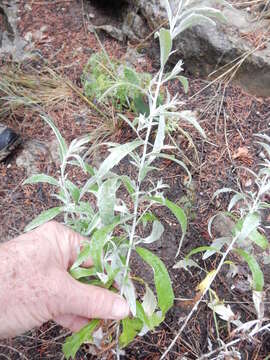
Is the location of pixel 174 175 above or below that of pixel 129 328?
Result: below

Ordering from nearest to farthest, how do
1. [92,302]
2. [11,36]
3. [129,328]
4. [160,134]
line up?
[160,134] < [92,302] < [129,328] < [11,36]

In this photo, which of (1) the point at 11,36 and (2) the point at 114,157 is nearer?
(2) the point at 114,157

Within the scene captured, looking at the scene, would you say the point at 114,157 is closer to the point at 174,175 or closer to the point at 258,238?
the point at 258,238

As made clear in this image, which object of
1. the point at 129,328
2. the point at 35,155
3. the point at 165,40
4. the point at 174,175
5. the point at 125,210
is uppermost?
the point at 165,40

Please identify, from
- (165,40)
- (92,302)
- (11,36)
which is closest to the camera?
(165,40)

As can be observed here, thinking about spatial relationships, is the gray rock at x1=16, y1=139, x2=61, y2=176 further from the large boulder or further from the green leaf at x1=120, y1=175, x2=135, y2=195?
the green leaf at x1=120, y1=175, x2=135, y2=195

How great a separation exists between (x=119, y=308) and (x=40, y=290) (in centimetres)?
27

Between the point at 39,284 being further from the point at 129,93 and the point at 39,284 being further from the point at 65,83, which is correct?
the point at 65,83

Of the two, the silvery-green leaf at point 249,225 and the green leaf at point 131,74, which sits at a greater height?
the green leaf at point 131,74

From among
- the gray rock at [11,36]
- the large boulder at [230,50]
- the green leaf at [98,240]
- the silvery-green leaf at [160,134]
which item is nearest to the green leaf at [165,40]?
the silvery-green leaf at [160,134]

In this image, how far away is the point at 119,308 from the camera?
4.14ft

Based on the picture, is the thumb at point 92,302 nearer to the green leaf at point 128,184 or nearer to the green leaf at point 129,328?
the green leaf at point 129,328

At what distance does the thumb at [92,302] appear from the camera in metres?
1.22

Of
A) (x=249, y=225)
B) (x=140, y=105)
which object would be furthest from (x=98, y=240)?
(x=140, y=105)
